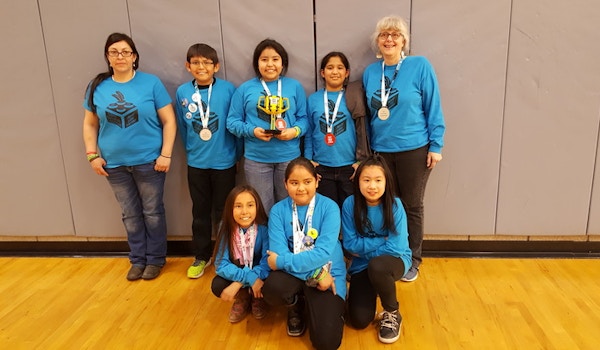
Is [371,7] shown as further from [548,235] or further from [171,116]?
[548,235]

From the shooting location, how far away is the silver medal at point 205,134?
2955mm

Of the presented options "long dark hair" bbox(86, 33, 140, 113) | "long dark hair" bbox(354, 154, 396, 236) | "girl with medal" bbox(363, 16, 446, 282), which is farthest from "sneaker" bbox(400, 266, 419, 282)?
"long dark hair" bbox(86, 33, 140, 113)

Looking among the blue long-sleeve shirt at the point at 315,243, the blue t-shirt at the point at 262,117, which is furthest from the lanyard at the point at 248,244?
the blue t-shirt at the point at 262,117

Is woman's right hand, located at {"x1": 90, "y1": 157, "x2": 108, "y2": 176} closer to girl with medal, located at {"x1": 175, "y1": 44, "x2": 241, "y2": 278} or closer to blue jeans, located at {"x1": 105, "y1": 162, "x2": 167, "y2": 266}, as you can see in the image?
blue jeans, located at {"x1": 105, "y1": 162, "x2": 167, "y2": 266}

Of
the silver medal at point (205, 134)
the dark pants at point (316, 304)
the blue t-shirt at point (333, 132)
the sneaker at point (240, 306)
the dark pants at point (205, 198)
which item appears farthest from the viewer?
Answer: the dark pants at point (205, 198)

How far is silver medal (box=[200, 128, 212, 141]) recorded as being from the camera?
2.96 meters

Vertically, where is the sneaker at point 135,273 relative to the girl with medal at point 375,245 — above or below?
below

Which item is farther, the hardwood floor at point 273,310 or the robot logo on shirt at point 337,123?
the robot logo on shirt at point 337,123

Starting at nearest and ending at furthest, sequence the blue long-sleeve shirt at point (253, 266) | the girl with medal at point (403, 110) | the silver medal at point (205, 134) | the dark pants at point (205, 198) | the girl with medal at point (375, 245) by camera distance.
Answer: the girl with medal at point (375, 245) < the blue long-sleeve shirt at point (253, 266) < the girl with medal at point (403, 110) < the silver medal at point (205, 134) < the dark pants at point (205, 198)

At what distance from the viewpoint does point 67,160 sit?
3.33 meters

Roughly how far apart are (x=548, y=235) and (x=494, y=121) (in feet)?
3.00

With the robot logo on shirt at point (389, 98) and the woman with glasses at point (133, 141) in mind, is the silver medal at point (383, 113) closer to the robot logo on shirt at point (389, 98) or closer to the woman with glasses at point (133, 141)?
the robot logo on shirt at point (389, 98)

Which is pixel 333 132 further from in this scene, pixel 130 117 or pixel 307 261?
pixel 130 117

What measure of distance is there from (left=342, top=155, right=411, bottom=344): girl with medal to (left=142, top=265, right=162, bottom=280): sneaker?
137 centimetres
